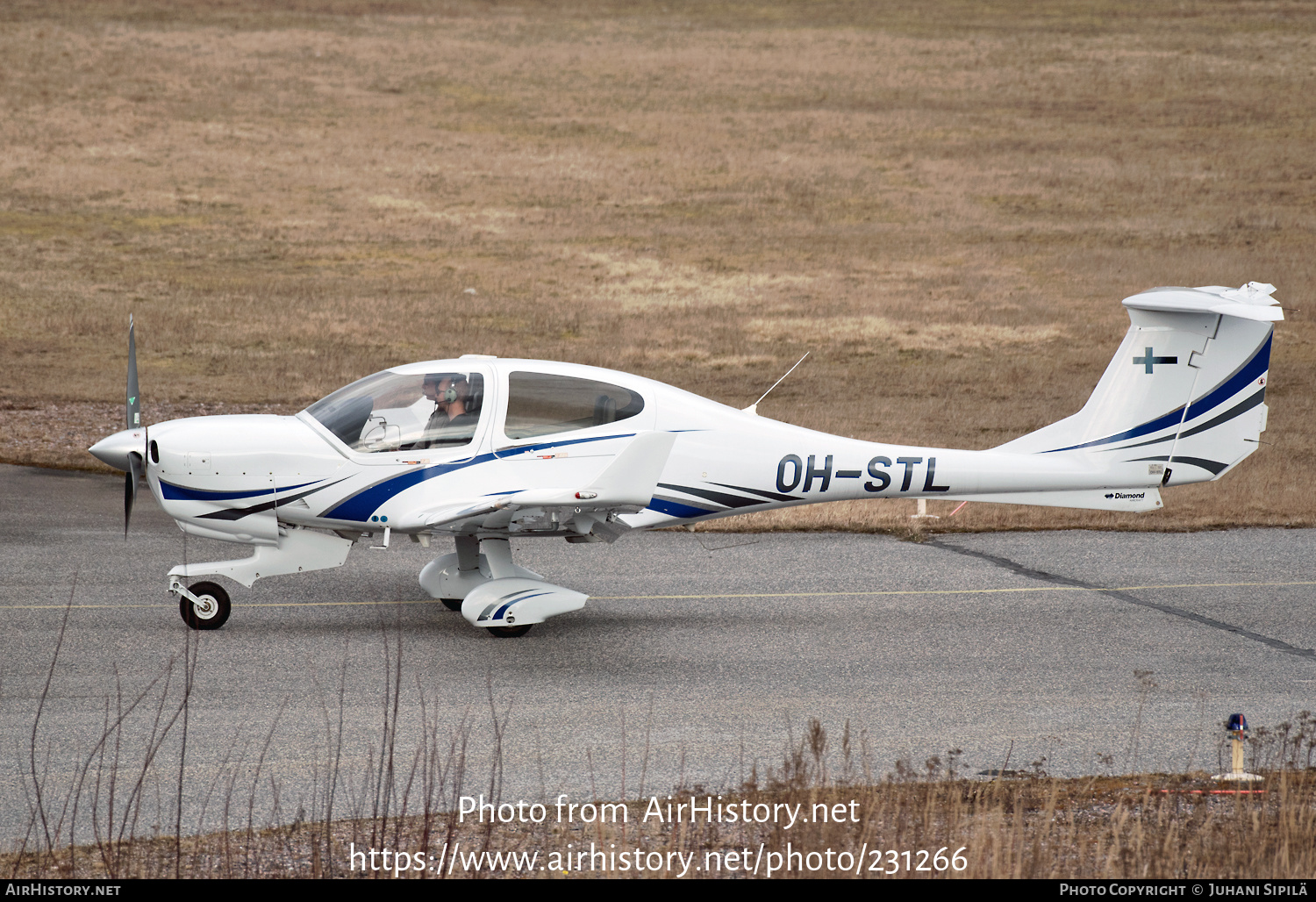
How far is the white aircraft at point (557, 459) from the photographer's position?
11531 mm

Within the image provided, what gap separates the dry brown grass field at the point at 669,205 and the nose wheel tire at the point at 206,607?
6.99 m

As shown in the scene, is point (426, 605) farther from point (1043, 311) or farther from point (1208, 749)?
point (1043, 311)

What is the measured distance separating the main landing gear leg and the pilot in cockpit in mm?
1263

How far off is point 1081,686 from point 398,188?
120 ft

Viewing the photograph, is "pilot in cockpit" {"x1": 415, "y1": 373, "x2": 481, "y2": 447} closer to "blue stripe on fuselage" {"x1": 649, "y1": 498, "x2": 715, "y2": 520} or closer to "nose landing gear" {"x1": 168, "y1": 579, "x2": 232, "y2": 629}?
"blue stripe on fuselage" {"x1": 649, "y1": 498, "x2": 715, "y2": 520}

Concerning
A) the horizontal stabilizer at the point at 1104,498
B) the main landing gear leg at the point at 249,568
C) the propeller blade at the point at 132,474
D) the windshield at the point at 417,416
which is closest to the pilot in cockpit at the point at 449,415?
the windshield at the point at 417,416

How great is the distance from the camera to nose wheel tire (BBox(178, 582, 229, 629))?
11.7 m

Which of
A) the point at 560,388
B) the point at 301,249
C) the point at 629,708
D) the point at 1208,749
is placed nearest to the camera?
the point at 1208,749

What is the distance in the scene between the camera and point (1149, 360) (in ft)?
41.4

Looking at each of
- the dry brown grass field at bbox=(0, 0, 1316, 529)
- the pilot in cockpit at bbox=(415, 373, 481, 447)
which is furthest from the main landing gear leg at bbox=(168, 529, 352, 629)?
the dry brown grass field at bbox=(0, 0, 1316, 529)

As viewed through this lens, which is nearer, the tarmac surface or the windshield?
A: the tarmac surface

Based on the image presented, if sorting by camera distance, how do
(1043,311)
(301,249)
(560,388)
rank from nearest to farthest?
(560,388), (1043,311), (301,249)

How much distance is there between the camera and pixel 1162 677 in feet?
36.5

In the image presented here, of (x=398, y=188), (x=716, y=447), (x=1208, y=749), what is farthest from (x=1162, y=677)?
(x=398, y=188)
